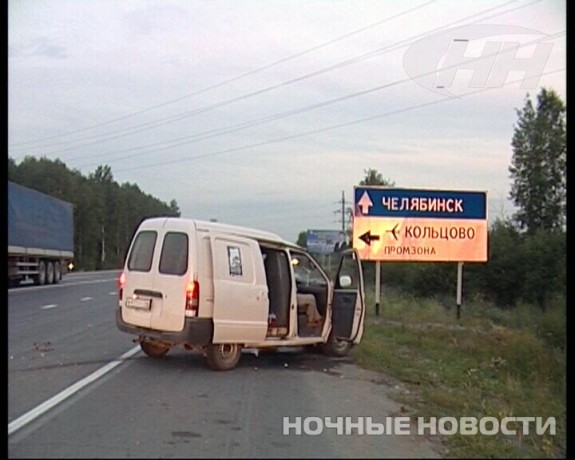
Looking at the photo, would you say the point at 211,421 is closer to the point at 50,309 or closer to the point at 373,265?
the point at 373,265

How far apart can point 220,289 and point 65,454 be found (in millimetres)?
3156

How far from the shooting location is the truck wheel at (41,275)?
10.7 m

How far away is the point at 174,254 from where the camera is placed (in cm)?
740

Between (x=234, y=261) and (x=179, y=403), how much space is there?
1.94 meters

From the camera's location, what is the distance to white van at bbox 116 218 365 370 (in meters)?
7.13

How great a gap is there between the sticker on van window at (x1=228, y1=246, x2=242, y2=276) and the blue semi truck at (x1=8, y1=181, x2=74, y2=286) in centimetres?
146

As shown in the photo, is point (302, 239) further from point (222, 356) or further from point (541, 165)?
point (541, 165)

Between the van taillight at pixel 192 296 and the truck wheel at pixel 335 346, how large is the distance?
158 centimetres

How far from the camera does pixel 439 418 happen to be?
5.23m

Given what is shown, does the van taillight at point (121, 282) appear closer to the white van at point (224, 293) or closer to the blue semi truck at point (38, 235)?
the white van at point (224, 293)

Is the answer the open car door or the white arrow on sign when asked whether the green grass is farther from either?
the white arrow on sign

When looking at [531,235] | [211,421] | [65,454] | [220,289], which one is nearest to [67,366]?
[220,289]

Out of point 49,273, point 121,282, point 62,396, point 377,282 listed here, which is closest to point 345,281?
point 377,282
